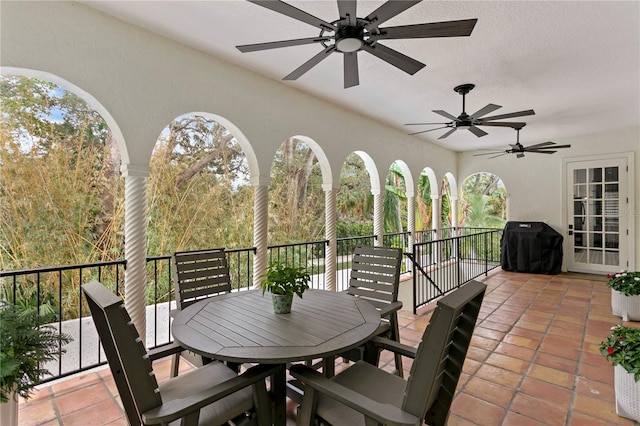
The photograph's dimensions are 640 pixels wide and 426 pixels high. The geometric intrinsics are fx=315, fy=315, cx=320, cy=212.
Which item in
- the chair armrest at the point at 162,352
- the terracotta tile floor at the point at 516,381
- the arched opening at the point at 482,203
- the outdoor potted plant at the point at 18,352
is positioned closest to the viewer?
the outdoor potted plant at the point at 18,352

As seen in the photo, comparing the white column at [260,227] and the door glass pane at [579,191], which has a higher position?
the door glass pane at [579,191]

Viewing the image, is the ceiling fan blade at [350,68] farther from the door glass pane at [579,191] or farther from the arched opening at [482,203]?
the arched opening at [482,203]

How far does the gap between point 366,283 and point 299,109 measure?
2.65 m

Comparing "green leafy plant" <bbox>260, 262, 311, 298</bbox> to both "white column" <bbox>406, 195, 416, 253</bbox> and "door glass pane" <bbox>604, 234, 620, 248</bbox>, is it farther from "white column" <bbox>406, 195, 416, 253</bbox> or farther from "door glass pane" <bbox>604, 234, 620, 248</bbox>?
"door glass pane" <bbox>604, 234, 620, 248</bbox>

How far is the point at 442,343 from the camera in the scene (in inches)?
40.9

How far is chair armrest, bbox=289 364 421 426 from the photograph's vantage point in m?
1.06

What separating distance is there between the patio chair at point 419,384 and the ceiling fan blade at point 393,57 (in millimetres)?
1648

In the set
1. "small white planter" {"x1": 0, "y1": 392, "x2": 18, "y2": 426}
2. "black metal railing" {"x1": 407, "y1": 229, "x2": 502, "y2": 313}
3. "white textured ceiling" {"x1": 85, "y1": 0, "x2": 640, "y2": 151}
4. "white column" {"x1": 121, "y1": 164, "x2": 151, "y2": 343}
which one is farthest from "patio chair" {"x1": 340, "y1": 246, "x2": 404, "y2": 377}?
"black metal railing" {"x1": 407, "y1": 229, "x2": 502, "y2": 313}

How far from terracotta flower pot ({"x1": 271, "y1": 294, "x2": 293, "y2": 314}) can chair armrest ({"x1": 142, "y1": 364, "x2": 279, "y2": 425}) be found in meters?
0.48

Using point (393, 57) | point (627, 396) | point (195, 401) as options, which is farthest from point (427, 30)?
point (627, 396)

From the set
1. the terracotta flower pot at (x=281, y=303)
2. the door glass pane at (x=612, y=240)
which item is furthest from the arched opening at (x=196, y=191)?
the door glass pane at (x=612, y=240)

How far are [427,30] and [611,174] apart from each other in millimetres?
6787

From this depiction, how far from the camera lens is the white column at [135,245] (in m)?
2.75

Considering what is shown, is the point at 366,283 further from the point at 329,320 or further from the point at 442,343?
the point at 442,343
